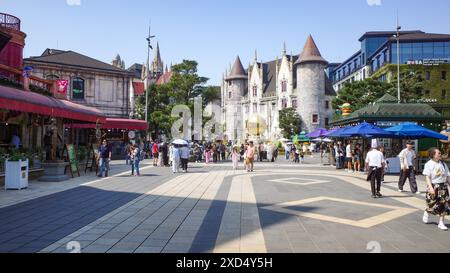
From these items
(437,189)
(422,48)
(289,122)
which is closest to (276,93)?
(289,122)

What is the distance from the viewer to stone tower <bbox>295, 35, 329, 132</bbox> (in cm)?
7100

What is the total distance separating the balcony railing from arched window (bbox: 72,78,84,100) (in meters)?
14.2

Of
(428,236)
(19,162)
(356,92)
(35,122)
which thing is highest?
(356,92)

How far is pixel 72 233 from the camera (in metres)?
6.44

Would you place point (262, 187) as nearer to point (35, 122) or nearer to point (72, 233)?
point (72, 233)

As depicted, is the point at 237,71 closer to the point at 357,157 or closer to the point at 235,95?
the point at 235,95

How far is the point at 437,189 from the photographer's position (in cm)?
717

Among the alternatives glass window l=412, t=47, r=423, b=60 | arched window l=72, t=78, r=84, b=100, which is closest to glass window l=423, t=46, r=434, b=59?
glass window l=412, t=47, r=423, b=60

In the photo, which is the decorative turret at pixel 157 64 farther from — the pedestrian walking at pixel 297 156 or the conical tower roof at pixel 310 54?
the pedestrian walking at pixel 297 156

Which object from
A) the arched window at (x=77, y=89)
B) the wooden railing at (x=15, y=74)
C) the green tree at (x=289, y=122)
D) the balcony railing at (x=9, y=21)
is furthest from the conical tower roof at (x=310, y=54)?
the wooden railing at (x=15, y=74)

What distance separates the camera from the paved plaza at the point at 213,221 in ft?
18.6
